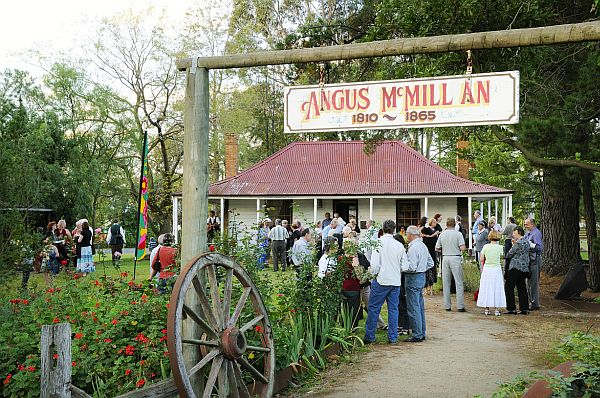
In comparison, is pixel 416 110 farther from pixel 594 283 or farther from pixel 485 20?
pixel 594 283

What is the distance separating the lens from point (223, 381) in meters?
5.83

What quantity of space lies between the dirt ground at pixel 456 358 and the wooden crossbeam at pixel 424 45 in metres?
3.59

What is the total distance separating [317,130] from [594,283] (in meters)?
14.5

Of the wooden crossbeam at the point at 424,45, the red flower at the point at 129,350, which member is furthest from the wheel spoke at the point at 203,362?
the wooden crossbeam at the point at 424,45

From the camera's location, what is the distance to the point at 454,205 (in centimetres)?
3181

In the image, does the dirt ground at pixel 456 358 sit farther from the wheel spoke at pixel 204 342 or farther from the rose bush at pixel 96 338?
the wheel spoke at pixel 204 342

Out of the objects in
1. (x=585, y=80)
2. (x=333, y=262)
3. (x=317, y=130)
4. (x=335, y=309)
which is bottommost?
(x=335, y=309)

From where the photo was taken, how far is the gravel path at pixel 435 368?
7.44m

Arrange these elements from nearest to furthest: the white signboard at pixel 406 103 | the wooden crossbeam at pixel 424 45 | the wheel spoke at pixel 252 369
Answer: the wooden crossbeam at pixel 424 45 → the white signboard at pixel 406 103 → the wheel spoke at pixel 252 369

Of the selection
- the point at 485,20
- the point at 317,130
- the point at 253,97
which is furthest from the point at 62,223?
the point at 253,97

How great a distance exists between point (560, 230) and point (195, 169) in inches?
634

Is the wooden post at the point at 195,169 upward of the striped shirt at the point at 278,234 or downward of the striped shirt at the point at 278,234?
upward

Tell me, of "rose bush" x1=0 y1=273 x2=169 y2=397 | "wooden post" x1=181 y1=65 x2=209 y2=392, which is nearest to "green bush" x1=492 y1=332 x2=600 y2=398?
"wooden post" x1=181 y1=65 x2=209 y2=392

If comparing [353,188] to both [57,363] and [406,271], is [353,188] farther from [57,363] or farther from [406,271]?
→ [57,363]
